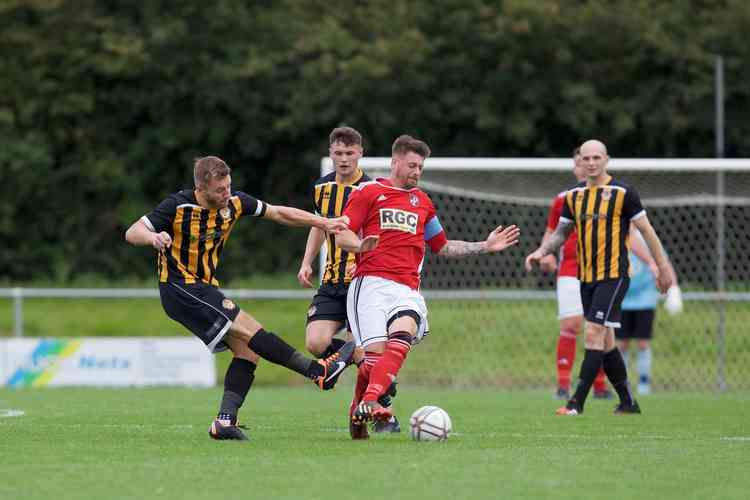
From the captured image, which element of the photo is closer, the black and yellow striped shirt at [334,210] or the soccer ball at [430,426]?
the soccer ball at [430,426]

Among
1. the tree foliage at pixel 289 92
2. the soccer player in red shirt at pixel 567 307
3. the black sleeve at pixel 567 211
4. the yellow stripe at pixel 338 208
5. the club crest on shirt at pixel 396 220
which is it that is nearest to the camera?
the club crest on shirt at pixel 396 220

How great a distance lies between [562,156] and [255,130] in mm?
6404

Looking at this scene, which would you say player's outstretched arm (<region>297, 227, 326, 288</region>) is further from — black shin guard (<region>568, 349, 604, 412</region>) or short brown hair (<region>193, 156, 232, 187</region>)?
black shin guard (<region>568, 349, 604, 412</region>)

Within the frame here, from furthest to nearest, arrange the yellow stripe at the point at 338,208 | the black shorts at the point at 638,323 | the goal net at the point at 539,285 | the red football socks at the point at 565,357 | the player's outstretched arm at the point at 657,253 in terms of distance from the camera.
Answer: the goal net at the point at 539,285 → the black shorts at the point at 638,323 → the red football socks at the point at 565,357 → the player's outstretched arm at the point at 657,253 → the yellow stripe at the point at 338,208

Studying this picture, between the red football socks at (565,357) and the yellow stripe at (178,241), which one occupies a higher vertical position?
the yellow stripe at (178,241)

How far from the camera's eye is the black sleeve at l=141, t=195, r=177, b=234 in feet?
25.9

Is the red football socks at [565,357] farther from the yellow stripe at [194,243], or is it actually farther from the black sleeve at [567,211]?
the yellow stripe at [194,243]

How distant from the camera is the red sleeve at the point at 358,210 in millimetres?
8109

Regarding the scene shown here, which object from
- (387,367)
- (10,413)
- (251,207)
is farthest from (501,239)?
(10,413)

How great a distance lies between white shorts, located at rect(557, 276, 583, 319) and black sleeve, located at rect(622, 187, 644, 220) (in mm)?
2538

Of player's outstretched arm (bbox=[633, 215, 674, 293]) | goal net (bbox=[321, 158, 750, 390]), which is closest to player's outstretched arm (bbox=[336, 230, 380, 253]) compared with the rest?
player's outstretched arm (bbox=[633, 215, 674, 293])

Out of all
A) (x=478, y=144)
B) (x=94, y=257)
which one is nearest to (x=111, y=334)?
(x=94, y=257)

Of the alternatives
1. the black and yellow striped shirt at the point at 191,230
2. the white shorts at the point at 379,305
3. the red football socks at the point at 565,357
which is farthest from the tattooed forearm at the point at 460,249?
the red football socks at the point at 565,357

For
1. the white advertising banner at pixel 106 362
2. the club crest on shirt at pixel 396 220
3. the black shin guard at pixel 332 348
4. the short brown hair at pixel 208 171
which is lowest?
the white advertising banner at pixel 106 362
